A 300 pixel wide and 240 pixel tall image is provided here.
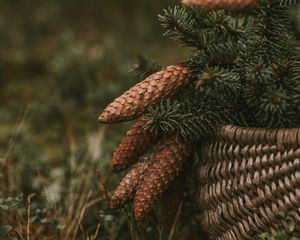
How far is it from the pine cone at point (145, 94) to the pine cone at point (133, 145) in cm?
15

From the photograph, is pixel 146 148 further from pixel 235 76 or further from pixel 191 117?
pixel 235 76

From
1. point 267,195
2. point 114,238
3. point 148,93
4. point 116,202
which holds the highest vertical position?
point 148,93

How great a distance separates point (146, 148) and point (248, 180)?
1.43 feet

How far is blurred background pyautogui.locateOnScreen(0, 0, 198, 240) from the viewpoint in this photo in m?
2.02

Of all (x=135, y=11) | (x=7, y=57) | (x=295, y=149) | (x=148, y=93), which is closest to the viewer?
(x=295, y=149)

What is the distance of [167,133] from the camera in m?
1.69

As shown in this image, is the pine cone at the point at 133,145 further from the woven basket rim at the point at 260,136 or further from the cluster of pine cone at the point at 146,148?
the woven basket rim at the point at 260,136

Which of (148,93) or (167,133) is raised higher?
(148,93)

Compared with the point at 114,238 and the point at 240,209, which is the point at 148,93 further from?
the point at 114,238

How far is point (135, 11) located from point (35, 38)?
1.34 meters

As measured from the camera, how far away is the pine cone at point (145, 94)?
154cm

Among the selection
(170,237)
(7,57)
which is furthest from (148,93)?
(7,57)

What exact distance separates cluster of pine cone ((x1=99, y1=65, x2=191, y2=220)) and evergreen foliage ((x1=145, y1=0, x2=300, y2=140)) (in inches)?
1.7

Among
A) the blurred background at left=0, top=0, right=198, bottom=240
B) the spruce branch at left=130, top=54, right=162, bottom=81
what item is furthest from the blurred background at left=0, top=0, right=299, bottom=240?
the spruce branch at left=130, top=54, right=162, bottom=81
